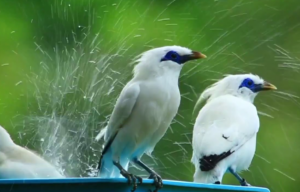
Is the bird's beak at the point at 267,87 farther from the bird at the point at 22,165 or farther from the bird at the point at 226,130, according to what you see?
the bird at the point at 22,165

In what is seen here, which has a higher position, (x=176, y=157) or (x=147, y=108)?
(x=147, y=108)

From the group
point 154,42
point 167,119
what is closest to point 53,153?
point 167,119

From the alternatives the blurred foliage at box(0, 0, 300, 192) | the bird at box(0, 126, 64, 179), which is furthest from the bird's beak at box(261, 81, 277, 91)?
the bird at box(0, 126, 64, 179)

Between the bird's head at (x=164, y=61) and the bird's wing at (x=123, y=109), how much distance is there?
0.04m

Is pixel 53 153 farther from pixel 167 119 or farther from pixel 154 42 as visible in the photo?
pixel 154 42

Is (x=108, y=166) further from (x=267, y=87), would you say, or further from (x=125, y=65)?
(x=267, y=87)

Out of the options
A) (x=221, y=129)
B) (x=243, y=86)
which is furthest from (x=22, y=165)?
(x=243, y=86)

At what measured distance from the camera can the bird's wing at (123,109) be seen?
3.94 feet

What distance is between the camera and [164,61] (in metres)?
1.26

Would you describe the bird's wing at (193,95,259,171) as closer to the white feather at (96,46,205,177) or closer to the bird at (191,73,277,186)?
the bird at (191,73,277,186)

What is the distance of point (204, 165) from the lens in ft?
4.56

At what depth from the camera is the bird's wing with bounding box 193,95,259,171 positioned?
141 centimetres

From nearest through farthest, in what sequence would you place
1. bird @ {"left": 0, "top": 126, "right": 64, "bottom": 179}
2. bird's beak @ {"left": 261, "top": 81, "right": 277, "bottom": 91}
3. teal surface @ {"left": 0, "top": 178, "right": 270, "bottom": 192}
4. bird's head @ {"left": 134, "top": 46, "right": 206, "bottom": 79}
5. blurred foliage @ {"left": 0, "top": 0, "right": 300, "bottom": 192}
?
teal surface @ {"left": 0, "top": 178, "right": 270, "bottom": 192}, bird @ {"left": 0, "top": 126, "right": 64, "bottom": 179}, bird's head @ {"left": 134, "top": 46, "right": 206, "bottom": 79}, blurred foliage @ {"left": 0, "top": 0, "right": 300, "bottom": 192}, bird's beak @ {"left": 261, "top": 81, "right": 277, "bottom": 91}

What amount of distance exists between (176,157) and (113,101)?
290 mm
